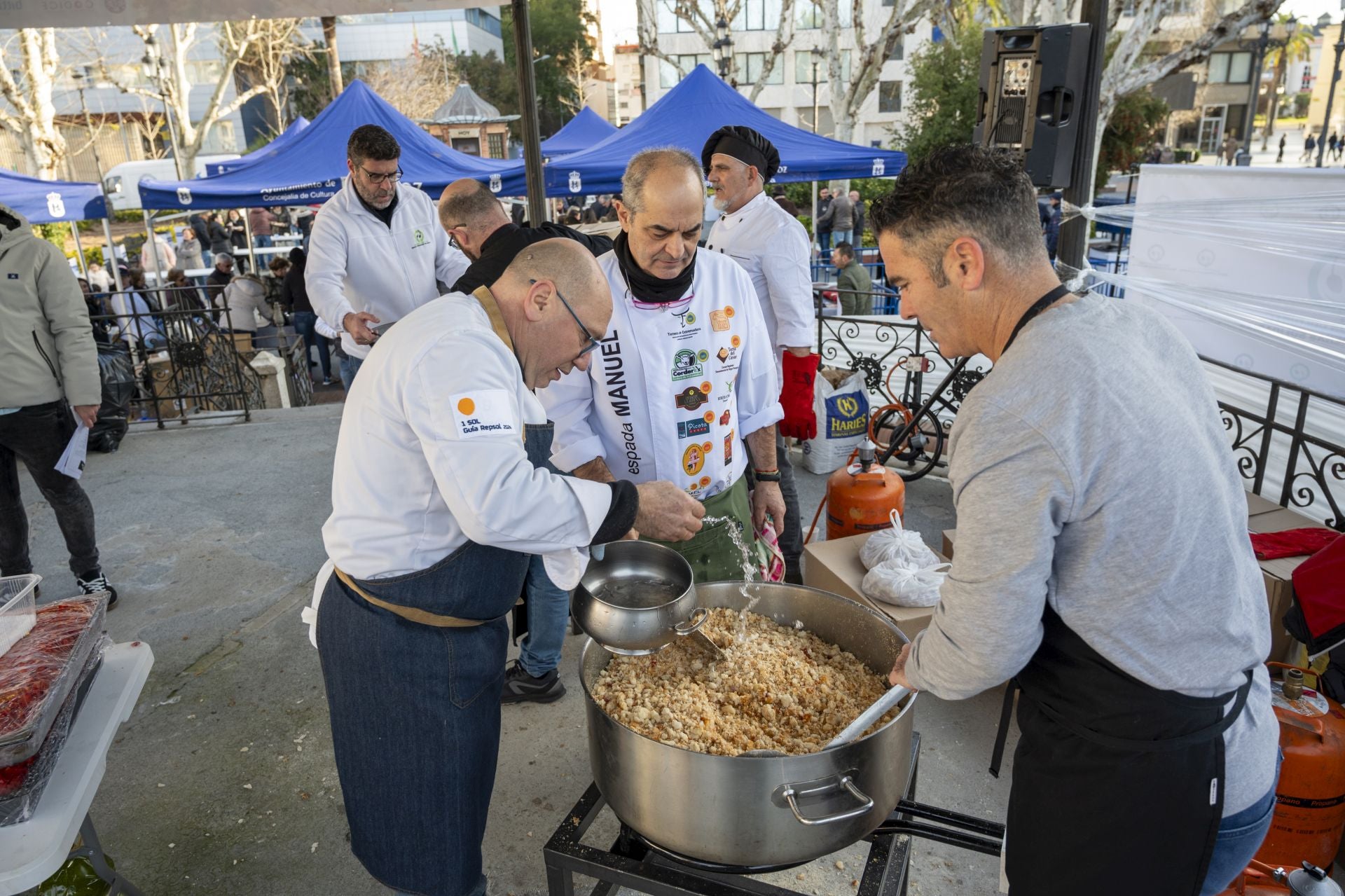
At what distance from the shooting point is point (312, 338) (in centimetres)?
1029

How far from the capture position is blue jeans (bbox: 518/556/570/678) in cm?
333

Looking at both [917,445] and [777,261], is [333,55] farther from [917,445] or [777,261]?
[777,261]

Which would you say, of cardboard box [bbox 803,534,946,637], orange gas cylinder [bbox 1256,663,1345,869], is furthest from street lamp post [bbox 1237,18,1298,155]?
orange gas cylinder [bbox 1256,663,1345,869]

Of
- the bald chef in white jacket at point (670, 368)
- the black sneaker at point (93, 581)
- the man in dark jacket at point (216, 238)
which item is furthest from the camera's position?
the man in dark jacket at point (216, 238)

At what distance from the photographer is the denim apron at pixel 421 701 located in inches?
72.1

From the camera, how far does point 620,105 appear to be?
61.0m

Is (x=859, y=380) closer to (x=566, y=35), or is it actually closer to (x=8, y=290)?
(x=8, y=290)

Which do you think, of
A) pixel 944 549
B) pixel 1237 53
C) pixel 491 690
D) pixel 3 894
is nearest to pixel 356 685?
pixel 491 690

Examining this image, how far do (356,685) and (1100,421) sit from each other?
1.57m

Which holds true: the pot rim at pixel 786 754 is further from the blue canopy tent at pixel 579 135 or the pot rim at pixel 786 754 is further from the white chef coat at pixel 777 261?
the blue canopy tent at pixel 579 135

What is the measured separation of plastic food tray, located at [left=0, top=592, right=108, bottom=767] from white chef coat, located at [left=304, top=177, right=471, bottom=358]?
228cm

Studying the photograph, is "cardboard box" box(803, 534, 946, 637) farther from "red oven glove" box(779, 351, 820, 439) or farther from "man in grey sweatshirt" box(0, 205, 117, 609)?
"man in grey sweatshirt" box(0, 205, 117, 609)

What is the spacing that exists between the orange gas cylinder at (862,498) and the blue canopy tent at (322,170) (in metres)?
7.18

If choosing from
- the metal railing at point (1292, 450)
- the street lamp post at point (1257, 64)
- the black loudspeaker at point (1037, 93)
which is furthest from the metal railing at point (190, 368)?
the street lamp post at point (1257, 64)
